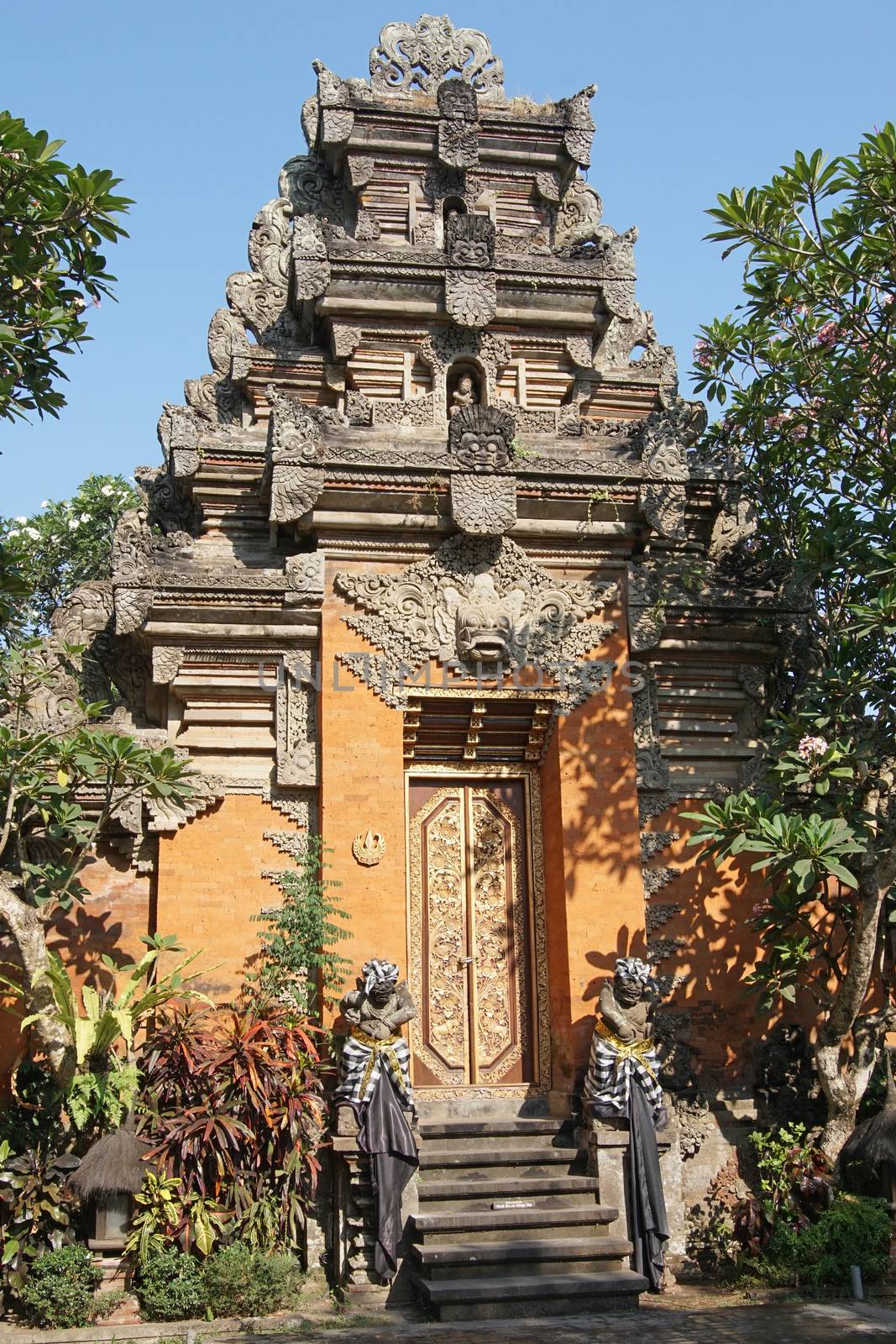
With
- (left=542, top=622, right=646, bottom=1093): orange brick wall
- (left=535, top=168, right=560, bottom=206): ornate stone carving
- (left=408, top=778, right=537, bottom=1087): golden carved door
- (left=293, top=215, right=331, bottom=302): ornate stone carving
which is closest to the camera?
(left=542, top=622, right=646, bottom=1093): orange brick wall

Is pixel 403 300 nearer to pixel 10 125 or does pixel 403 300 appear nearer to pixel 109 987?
pixel 10 125

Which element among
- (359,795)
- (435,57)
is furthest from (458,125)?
(359,795)

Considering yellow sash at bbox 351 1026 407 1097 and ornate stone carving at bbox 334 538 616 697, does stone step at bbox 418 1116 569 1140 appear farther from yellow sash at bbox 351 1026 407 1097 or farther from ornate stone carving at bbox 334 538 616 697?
ornate stone carving at bbox 334 538 616 697

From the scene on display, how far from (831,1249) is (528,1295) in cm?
243

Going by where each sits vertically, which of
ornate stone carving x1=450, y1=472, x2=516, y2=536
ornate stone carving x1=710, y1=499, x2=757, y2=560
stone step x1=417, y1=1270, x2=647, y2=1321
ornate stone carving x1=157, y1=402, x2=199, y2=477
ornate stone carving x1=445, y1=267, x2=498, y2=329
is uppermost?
ornate stone carving x1=445, y1=267, x2=498, y2=329

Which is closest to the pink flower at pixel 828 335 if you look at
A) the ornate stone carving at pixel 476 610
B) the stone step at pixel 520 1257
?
the ornate stone carving at pixel 476 610

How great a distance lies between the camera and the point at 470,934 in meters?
Answer: 11.9

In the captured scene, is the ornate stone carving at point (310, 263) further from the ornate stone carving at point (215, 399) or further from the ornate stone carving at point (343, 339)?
the ornate stone carving at point (215, 399)

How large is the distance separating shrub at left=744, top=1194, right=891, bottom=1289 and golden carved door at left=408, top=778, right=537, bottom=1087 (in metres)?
2.49

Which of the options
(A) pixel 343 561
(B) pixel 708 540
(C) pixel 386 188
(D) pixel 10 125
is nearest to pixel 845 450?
(B) pixel 708 540

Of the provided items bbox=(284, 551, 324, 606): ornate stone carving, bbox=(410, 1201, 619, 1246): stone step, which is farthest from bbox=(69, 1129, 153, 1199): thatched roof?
bbox=(284, 551, 324, 606): ornate stone carving

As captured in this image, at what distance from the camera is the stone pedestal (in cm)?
1023

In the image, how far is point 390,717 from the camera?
11703 millimetres

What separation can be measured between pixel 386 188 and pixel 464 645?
19.1 ft
